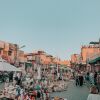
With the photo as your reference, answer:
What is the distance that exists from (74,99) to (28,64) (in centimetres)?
6820

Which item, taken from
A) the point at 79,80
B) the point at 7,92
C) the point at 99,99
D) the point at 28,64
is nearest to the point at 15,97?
the point at 7,92

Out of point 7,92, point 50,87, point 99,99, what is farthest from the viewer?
point 50,87

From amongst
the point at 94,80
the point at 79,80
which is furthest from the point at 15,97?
the point at 79,80

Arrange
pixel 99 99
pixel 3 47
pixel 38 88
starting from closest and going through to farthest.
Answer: pixel 99 99
pixel 38 88
pixel 3 47

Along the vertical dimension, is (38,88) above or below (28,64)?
below

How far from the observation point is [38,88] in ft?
70.3

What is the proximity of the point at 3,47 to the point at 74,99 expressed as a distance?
173 ft

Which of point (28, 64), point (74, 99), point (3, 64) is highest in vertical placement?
point (28, 64)

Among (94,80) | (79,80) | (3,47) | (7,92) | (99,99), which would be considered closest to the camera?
(99,99)

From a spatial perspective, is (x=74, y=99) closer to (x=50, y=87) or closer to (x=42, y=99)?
(x=42, y=99)

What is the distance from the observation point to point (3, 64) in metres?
16.8

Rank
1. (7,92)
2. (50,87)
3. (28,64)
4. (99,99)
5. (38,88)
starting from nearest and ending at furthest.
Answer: (99,99) < (7,92) < (38,88) < (50,87) < (28,64)

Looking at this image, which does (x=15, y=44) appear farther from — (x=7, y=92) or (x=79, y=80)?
(x=7, y=92)

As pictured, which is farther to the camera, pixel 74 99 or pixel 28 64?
pixel 28 64
